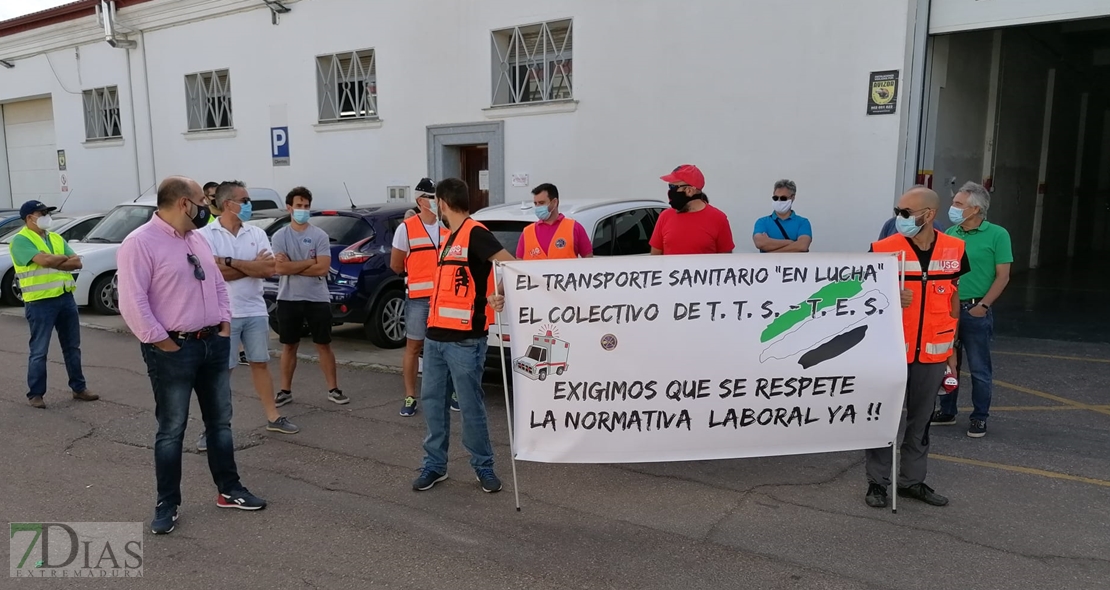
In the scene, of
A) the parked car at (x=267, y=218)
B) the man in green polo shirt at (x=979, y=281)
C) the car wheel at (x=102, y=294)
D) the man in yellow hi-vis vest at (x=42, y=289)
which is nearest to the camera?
the man in green polo shirt at (x=979, y=281)

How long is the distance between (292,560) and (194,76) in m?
15.3

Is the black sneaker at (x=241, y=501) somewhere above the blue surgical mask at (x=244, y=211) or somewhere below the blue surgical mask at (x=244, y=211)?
below

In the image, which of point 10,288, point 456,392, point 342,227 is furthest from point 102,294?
point 456,392

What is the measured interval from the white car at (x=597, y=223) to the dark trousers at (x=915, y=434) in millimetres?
2933

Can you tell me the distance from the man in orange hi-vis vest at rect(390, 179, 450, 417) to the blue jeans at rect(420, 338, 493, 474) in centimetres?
151

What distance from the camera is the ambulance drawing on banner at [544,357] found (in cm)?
446

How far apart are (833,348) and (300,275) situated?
13.3 feet

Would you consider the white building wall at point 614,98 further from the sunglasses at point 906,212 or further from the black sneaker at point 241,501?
the black sneaker at point 241,501

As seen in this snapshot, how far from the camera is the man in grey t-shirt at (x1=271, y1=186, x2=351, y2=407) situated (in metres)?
6.26

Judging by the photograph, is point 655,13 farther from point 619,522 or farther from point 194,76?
point 194,76

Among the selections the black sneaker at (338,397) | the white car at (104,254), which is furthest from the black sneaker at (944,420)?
the white car at (104,254)

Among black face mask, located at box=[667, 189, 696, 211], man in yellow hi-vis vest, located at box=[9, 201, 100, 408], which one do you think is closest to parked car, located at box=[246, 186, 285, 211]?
man in yellow hi-vis vest, located at box=[9, 201, 100, 408]

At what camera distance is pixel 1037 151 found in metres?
15.4

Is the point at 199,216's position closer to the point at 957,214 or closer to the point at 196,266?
the point at 196,266
